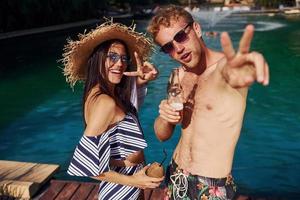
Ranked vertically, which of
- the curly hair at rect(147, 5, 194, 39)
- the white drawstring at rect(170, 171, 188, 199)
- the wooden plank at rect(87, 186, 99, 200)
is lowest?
the wooden plank at rect(87, 186, 99, 200)

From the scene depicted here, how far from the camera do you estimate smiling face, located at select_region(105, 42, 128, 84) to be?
2939 millimetres

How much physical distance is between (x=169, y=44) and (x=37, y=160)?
7006 millimetres

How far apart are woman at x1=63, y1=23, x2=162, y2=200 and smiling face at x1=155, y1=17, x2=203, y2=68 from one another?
63 centimetres

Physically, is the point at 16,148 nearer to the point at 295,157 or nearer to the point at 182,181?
the point at 295,157

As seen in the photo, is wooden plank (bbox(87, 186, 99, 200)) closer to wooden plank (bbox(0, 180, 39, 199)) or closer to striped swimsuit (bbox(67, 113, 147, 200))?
wooden plank (bbox(0, 180, 39, 199))

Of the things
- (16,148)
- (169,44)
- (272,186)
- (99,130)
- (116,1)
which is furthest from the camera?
(116,1)

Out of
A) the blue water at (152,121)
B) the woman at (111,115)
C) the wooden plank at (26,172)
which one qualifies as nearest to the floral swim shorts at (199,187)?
the woman at (111,115)

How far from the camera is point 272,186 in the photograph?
735cm

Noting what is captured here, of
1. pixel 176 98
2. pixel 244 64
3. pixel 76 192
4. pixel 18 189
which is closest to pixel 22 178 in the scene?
pixel 18 189

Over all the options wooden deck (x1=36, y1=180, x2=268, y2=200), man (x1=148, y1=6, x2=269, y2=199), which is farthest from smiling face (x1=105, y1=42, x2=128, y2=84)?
wooden deck (x1=36, y1=180, x2=268, y2=200)

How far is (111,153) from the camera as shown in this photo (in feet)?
9.64

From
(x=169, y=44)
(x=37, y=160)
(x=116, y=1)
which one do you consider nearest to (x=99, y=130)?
(x=169, y=44)

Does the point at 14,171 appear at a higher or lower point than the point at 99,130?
lower

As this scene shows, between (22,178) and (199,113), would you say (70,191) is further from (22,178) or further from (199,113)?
(199,113)
